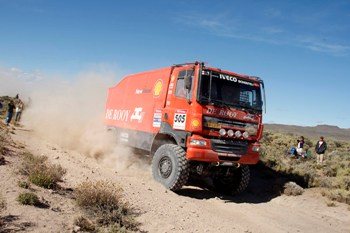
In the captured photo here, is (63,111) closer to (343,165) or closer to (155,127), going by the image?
(155,127)

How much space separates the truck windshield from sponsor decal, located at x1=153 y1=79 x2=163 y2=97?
2.07m

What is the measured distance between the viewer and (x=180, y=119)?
9781 millimetres

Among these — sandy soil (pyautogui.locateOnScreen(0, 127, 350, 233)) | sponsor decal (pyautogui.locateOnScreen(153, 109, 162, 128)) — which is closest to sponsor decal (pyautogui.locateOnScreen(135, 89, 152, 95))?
sponsor decal (pyautogui.locateOnScreen(153, 109, 162, 128))

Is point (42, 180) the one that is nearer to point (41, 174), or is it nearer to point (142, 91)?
point (41, 174)

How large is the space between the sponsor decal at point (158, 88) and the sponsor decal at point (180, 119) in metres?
1.47

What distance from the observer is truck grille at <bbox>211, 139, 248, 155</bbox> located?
31.3 ft

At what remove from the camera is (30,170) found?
26.3 feet

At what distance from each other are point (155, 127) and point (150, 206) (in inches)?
147

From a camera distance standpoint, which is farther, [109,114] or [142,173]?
[109,114]

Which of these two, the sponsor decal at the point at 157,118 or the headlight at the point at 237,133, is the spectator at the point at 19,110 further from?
the headlight at the point at 237,133

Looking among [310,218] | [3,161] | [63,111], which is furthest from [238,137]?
[63,111]

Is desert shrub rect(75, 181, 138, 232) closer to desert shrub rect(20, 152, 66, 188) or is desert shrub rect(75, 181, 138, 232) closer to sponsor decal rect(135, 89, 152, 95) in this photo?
desert shrub rect(20, 152, 66, 188)

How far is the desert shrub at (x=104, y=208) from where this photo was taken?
619cm

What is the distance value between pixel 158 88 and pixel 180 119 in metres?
1.94
